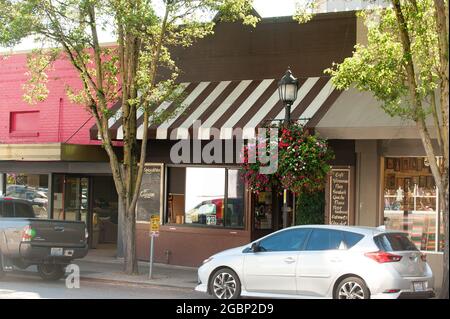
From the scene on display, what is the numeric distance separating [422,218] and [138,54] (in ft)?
24.4

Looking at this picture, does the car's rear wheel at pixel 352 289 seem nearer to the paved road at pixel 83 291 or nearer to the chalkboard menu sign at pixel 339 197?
the paved road at pixel 83 291

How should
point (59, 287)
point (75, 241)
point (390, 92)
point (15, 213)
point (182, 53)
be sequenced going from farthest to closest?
point (182, 53), point (15, 213), point (75, 241), point (59, 287), point (390, 92)

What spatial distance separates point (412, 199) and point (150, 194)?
7033 mm

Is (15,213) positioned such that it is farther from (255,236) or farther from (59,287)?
(255,236)

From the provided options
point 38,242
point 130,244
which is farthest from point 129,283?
point 38,242

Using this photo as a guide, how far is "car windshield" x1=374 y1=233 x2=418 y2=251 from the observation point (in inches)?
424

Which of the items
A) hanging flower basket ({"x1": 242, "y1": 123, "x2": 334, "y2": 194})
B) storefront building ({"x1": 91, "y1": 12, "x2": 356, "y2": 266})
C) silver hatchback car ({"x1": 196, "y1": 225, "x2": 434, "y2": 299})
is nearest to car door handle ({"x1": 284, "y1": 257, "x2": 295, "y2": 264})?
silver hatchback car ({"x1": 196, "y1": 225, "x2": 434, "y2": 299})

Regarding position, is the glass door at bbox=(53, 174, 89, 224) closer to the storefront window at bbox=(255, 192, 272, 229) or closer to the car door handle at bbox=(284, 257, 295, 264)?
the storefront window at bbox=(255, 192, 272, 229)

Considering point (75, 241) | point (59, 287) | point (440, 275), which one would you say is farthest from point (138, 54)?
point (440, 275)

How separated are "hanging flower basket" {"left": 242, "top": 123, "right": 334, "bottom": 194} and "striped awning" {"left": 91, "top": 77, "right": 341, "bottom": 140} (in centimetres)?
185

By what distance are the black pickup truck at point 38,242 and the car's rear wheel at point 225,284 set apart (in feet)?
12.4

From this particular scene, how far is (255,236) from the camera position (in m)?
17.5

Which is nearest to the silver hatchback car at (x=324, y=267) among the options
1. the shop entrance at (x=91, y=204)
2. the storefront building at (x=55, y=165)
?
the storefront building at (x=55, y=165)

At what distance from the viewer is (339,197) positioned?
53.3ft
